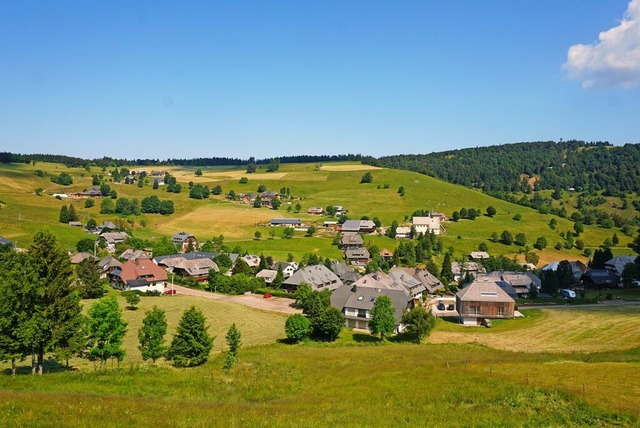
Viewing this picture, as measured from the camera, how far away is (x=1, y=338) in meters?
31.7

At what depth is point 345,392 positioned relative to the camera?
29688mm

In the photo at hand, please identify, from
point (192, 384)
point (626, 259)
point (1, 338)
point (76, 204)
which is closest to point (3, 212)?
point (76, 204)

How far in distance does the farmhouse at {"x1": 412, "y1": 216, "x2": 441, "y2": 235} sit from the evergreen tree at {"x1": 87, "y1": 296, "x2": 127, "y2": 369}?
12365 cm

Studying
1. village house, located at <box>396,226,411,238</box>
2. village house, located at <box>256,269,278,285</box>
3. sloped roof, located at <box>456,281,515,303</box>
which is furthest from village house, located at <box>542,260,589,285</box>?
village house, located at <box>256,269,278,285</box>

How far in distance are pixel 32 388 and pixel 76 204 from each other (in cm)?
16284

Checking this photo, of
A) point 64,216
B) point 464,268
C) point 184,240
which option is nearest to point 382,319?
point 464,268

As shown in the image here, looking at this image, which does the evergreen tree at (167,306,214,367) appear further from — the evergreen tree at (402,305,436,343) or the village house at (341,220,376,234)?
the village house at (341,220,376,234)

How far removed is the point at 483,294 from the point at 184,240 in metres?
95.9

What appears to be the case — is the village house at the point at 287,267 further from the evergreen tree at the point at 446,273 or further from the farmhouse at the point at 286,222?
the farmhouse at the point at 286,222

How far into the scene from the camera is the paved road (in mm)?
79181

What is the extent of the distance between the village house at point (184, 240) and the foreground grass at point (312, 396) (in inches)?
3992

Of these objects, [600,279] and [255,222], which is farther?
[255,222]

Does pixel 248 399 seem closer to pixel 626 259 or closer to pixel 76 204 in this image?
pixel 626 259

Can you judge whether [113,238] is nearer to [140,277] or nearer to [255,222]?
[140,277]
